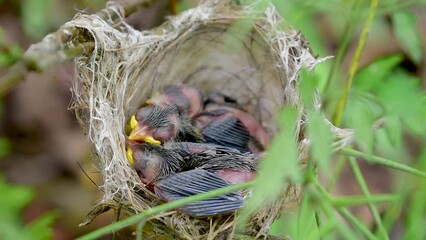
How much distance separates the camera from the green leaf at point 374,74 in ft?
5.58

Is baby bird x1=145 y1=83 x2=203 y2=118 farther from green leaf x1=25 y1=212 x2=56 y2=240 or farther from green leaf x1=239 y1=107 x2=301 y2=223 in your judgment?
green leaf x1=239 y1=107 x2=301 y2=223

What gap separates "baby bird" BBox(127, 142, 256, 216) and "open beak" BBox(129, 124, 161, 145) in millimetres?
12

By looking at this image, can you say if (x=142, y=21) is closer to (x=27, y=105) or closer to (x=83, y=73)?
(x=27, y=105)

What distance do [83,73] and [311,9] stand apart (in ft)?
1.66

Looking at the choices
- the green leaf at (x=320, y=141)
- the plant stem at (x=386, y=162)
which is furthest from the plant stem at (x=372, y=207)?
the green leaf at (x=320, y=141)

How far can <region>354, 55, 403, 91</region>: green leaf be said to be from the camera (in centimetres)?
170

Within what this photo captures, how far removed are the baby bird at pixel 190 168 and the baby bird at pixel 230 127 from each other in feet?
0.34

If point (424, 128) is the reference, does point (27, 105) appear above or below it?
above

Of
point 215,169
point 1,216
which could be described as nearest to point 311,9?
point 215,169

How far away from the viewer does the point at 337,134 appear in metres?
1.56

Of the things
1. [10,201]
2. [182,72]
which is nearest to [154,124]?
[182,72]

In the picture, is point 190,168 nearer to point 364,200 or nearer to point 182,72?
point 182,72

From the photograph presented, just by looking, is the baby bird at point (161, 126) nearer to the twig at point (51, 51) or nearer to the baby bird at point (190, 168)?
the baby bird at point (190, 168)

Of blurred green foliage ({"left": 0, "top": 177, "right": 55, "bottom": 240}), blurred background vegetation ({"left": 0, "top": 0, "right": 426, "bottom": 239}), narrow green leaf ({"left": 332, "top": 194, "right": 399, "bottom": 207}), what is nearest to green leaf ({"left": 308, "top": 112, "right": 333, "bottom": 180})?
blurred background vegetation ({"left": 0, "top": 0, "right": 426, "bottom": 239})
